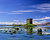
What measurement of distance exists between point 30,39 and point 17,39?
0.90m

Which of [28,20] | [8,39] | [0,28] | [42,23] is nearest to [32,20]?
[28,20]

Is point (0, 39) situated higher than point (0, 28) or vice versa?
point (0, 28)

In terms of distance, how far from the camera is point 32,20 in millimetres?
7836

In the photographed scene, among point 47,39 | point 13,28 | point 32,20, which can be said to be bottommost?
point 47,39

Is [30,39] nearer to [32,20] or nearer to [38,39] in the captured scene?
[38,39]

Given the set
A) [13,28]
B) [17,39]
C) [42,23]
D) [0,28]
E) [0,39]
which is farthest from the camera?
[0,28]

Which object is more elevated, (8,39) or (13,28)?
(13,28)

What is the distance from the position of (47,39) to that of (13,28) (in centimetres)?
401

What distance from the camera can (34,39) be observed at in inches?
236

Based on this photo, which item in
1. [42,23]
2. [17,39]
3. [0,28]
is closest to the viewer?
[17,39]

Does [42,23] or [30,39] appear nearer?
[30,39]

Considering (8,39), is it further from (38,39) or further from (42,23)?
(42,23)

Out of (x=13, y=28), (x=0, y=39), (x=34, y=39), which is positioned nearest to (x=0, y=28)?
(x=13, y=28)

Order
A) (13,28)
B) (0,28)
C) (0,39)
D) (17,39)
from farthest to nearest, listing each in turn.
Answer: (0,28), (13,28), (0,39), (17,39)
